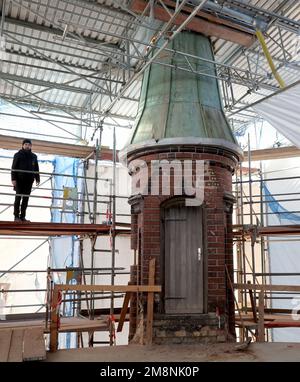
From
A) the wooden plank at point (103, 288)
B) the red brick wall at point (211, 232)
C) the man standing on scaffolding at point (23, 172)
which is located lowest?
the wooden plank at point (103, 288)

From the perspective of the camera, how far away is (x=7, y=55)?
38.0 ft

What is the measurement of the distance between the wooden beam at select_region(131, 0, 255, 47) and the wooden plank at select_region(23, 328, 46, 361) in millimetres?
6827

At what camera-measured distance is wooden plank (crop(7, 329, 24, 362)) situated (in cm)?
534

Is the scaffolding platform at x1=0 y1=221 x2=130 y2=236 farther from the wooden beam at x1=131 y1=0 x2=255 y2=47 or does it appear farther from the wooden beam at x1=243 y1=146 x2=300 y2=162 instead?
the wooden beam at x1=243 y1=146 x2=300 y2=162

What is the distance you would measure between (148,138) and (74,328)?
13.4ft

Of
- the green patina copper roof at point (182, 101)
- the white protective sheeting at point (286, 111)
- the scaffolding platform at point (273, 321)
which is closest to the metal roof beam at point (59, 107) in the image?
the green patina copper roof at point (182, 101)

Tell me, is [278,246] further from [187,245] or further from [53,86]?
[53,86]

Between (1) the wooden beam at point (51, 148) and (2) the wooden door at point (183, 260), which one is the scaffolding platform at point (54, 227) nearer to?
(2) the wooden door at point (183, 260)

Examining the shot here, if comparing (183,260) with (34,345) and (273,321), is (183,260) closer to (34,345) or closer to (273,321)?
(273,321)

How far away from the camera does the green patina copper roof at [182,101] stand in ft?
27.0

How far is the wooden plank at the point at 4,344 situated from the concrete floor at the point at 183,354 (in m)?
0.58

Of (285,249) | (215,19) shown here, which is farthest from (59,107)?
(285,249)

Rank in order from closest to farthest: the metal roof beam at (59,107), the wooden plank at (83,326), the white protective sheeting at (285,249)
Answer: the wooden plank at (83,326)
the metal roof beam at (59,107)
the white protective sheeting at (285,249)
